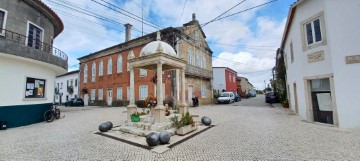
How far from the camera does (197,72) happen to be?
21906mm

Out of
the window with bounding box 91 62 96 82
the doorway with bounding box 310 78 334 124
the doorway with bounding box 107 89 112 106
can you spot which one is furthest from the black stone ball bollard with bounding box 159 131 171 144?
the window with bounding box 91 62 96 82

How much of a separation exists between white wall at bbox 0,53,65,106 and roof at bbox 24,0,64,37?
347cm

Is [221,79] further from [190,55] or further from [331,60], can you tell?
[331,60]

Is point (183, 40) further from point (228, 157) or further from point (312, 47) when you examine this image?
point (228, 157)

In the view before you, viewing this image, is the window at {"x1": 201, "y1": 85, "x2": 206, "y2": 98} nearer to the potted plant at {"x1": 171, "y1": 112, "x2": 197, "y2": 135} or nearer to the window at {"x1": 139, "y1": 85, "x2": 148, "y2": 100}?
the window at {"x1": 139, "y1": 85, "x2": 148, "y2": 100}

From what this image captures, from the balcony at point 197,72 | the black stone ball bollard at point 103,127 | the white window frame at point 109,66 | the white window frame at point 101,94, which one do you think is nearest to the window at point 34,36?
the black stone ball bollard at point 103,127

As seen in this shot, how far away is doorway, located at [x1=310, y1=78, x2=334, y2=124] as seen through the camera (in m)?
7.93

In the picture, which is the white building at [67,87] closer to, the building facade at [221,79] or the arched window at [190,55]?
the arched window at [190,55]

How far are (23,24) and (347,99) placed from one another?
53.6 feet

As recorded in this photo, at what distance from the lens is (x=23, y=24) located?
32.0ft

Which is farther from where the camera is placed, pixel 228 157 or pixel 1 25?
pixel 1 25

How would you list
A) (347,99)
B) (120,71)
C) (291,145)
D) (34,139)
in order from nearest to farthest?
(291,145), (34,139), (347,99), (120,71)

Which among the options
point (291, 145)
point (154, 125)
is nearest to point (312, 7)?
point (291, 145)

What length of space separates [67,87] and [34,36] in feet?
82.3
